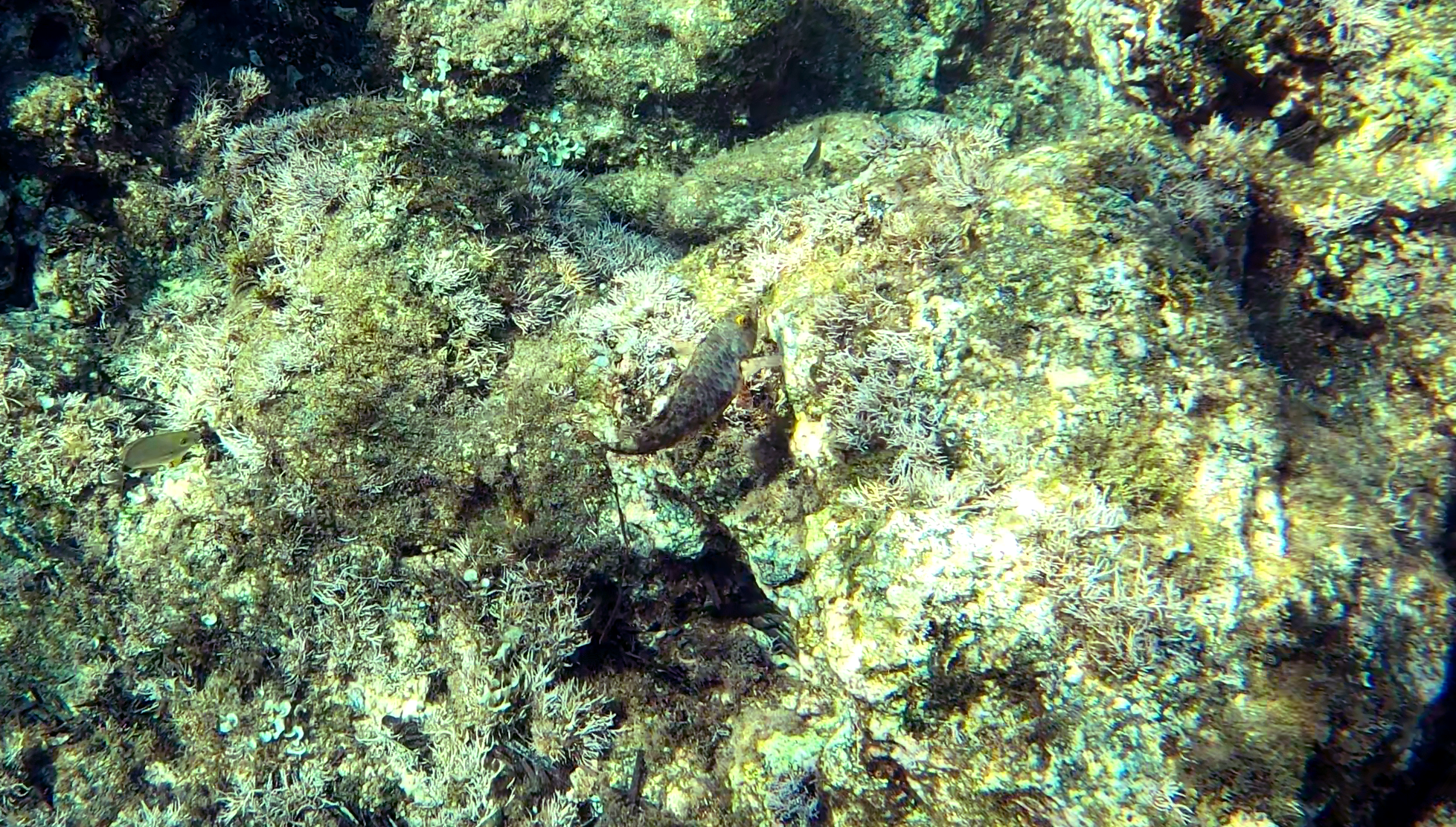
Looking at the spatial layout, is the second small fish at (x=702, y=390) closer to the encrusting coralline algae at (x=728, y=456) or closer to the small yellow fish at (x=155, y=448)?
the encrusting coralline algae at (x=728, y=456)

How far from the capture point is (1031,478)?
2.42 m

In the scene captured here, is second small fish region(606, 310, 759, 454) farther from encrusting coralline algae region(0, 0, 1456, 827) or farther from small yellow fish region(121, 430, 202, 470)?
small yellow fish region(121, 430, 202, 470)

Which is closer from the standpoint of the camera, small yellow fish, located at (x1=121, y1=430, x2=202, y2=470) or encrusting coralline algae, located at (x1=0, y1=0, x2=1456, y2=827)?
encrusting coralline algae, located at (x1=0, y1=0, x2=1456, y2=827)

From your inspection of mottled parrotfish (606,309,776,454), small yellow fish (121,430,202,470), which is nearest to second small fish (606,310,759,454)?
mottled parrotfish (606,309,776,454)

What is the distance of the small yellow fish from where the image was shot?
321cm

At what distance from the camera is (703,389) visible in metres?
2.87

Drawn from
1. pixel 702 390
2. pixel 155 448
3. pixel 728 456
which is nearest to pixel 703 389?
pixel 702 390

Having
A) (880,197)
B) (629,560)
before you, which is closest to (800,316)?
(880,197)

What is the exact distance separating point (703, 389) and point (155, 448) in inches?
102

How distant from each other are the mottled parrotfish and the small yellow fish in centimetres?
211

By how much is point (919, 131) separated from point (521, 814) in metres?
4.02

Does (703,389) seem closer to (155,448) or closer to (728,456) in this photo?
(728,456)

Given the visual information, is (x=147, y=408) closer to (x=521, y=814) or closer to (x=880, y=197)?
(x=521, y=814)

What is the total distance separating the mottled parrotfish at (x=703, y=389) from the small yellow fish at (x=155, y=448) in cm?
211
